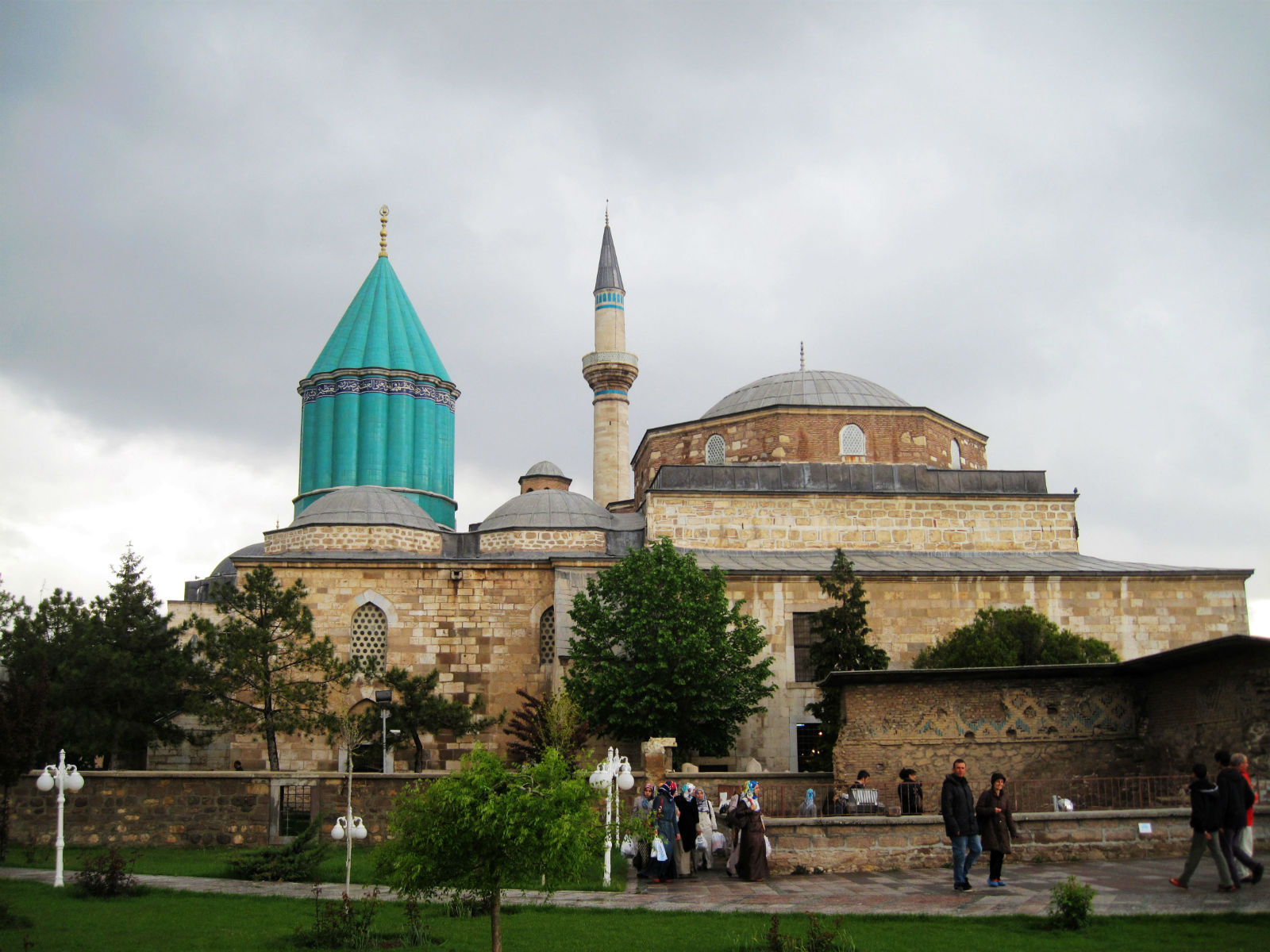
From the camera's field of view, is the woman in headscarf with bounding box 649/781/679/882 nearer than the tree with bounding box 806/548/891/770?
Yes

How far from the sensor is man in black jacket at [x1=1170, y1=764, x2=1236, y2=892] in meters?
7.82

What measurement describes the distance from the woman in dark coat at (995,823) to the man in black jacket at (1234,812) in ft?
5.03

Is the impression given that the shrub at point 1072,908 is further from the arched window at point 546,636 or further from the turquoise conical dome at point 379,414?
the turquoise conical dome at point 379,414

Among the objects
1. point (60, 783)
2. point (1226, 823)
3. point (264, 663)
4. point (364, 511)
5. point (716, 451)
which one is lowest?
point (1226, 823)

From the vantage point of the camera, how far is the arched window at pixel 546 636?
2186cm

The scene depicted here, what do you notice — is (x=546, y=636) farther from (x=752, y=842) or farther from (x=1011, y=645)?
(x=752, y=842)

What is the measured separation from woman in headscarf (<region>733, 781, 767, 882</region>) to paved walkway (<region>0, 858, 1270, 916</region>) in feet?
0.45

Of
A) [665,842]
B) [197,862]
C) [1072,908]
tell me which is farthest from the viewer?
[197,862]

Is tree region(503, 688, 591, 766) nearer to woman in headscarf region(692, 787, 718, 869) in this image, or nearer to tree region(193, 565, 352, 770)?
tree region(193, 565, 352, 770)

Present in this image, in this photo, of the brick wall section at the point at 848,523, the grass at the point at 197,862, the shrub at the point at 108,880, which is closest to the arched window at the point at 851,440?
the brick wall section at the point at 848,523

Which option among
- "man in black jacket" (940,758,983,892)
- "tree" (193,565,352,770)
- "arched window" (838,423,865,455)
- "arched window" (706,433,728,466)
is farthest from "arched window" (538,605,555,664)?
"man in black jacket" (940,758,983,892)

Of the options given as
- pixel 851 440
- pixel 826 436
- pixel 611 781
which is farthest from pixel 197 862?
pixel 851 440

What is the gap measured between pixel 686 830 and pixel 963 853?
2.94 m

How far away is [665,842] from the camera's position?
10.6 meters
